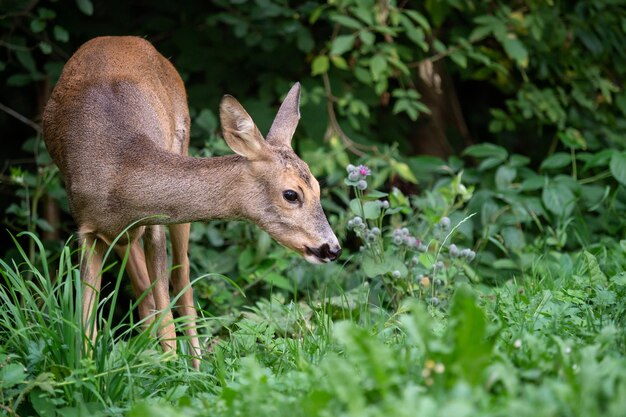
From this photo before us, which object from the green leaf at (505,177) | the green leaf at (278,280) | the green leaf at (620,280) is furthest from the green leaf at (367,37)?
the green leaf at (620,280)

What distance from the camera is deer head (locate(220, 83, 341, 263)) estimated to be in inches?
167

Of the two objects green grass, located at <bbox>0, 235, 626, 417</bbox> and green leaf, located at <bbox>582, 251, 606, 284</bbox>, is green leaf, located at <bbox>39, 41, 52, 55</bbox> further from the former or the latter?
green leaf, located at <bbox>582, 251, 606, 284</bbox>

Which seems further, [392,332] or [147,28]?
[147,28]

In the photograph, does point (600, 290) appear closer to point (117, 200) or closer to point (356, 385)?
point (356, 385)

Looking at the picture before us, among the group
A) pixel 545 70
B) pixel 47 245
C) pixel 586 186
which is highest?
pixel 545 70

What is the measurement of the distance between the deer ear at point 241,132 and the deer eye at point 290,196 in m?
0.21

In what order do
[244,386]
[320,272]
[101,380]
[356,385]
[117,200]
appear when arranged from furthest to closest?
[320,272]
[117,200]
[101,380]
[244,386]
[356,385]

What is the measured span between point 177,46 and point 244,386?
455cm

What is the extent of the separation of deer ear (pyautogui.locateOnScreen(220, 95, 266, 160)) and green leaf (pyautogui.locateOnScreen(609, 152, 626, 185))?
274cm

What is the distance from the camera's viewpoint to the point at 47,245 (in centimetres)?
619

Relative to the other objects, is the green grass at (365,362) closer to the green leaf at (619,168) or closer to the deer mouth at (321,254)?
the deer mouth at (321,254)

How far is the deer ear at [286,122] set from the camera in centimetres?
452

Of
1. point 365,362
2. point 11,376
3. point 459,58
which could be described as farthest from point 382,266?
point 459,58

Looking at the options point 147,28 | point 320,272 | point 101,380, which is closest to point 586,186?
point 320,272
